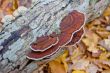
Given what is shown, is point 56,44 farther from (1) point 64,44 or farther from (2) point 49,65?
(2) point 49,65

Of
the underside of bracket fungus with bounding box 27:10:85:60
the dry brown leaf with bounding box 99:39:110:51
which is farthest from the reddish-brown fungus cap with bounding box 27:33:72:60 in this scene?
the dry brown leaf with bounding box 99:39:110:51

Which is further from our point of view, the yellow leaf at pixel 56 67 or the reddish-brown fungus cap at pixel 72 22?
the yellow leaf at pixel 56 67

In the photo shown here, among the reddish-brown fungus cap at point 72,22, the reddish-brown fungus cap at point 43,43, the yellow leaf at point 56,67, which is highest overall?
the reddish-brown fungus cap at point 72,22

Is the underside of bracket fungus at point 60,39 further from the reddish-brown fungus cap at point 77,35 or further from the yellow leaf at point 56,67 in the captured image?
the yellow leaf at point 56,67

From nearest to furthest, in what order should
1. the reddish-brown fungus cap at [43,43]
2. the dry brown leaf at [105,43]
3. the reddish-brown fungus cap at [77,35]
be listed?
the reddish-brown fungus cap at [43,43]
the reddish-brown fungus cap at [77,35]
the dry brown leaf at [105,43]

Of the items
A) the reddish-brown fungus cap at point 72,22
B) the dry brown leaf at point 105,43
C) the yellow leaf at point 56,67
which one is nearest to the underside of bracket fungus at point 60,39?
the reddish-brown fungus cap at point 72,22

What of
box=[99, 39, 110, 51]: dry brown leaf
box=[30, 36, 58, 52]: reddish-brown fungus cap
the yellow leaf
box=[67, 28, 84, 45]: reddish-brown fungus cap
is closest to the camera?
box=[30, 36, 58, 52]: reddish-brown fungus cap

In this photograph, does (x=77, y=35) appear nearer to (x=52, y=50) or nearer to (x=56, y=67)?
(x=52, y=50)

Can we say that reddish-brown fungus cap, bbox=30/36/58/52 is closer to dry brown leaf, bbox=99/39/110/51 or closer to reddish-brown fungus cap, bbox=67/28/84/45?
reddish-brown fungus cap, bbox=67/28/84/45
